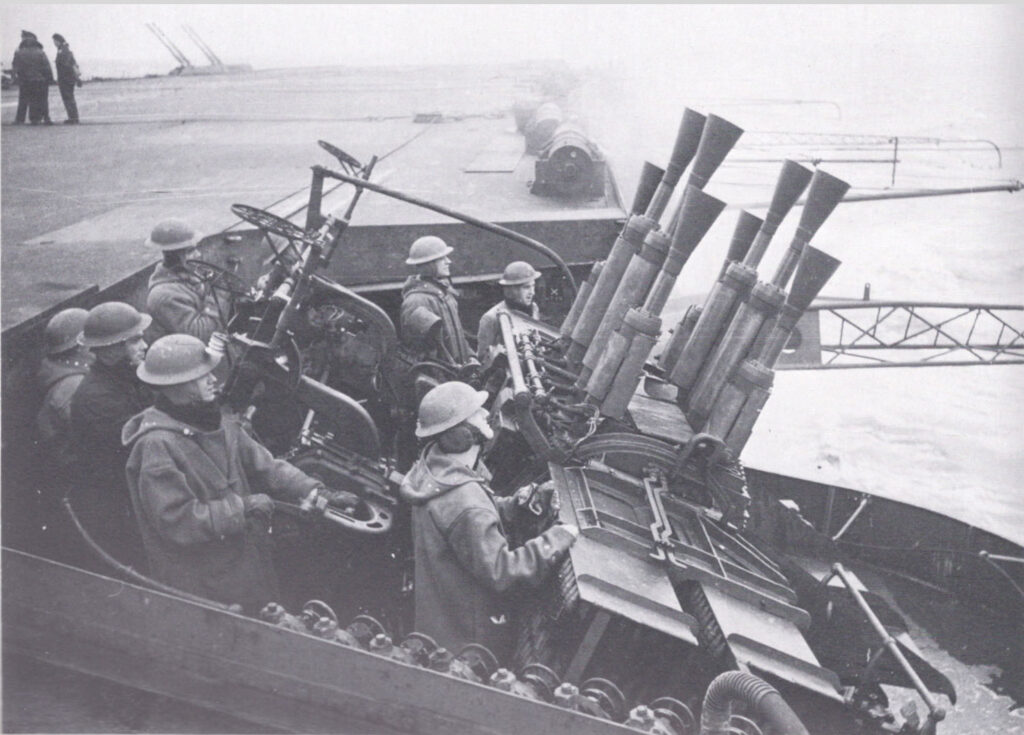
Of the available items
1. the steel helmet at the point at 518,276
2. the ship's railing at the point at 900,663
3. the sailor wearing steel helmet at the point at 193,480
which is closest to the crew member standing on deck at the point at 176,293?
the sailor wearing steel helmet at the point at 193,480

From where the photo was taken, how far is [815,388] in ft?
90.8

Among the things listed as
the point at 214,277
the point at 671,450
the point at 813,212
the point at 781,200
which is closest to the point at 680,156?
the point at 781,200

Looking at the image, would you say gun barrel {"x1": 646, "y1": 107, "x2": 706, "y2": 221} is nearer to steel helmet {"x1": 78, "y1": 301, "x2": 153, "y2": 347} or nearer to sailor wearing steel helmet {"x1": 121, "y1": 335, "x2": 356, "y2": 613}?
sailor wearing steel helmet {"x1": 121, "y1": 335, "x2": 356, "y2": 613}

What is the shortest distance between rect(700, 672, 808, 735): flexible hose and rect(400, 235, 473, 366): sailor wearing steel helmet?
13.3 feet

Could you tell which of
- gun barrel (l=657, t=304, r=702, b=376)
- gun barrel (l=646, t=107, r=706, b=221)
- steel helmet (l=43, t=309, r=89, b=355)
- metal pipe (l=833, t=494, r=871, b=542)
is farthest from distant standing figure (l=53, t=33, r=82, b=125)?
metal pipe (l=833, t=494, r=871, b=542)

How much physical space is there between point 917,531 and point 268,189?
8.92 m

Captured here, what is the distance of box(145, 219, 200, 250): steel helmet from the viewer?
6273 millimetres

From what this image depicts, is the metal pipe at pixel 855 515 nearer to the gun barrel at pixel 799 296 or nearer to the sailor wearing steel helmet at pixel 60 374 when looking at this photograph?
the gun barrel at pixel 799 296

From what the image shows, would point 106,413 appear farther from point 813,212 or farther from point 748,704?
point 813,212

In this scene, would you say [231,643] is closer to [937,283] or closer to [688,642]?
[688,642]

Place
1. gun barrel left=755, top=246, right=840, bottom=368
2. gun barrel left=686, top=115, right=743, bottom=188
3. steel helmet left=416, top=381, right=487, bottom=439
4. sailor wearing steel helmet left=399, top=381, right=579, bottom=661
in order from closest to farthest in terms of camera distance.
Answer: sailor wearing steel helmet left=399, top=381, right=579, bottom=661 < steel helmet left=416, top=381, right=487, bottom=439 < gun barrel left=755, top=246, right=840, bottom=368 < gun barrel left=686, top=115, right=743, bottom=188

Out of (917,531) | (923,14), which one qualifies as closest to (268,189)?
(923,14)

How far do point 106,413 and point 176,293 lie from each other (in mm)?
2090

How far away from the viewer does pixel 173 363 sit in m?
3.87
